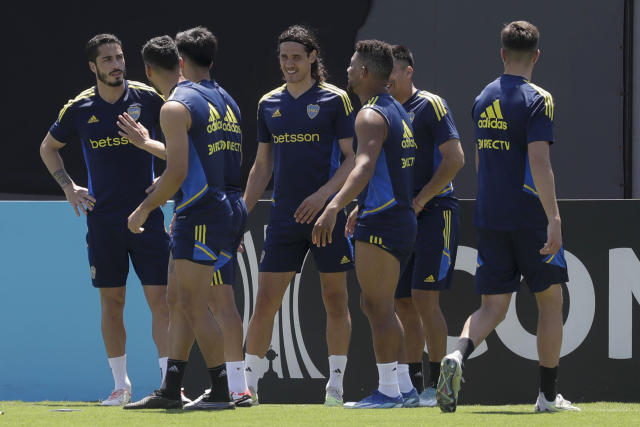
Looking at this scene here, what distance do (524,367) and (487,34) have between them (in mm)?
3053

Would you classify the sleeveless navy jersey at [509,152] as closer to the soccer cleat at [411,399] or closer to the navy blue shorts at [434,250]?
the navy blue shorts at [434,250]

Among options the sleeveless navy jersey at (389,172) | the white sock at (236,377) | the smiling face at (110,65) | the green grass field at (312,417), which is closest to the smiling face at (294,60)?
the sleeveless navy jersey at (389,172)

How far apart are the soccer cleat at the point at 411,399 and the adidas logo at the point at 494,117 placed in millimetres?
1421

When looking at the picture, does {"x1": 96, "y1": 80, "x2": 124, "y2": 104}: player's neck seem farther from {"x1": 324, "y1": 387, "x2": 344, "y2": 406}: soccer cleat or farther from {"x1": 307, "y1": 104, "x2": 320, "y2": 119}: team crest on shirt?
{"x1": 324, "y1": 387, "x2": 344, "y2": 406}: soccer cleat

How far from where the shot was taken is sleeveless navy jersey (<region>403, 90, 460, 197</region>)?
6.38 metres

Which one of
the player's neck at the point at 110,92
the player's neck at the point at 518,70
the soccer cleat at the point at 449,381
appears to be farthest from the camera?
the player's neck at the point at 110,92

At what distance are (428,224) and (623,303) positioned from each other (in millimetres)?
1524

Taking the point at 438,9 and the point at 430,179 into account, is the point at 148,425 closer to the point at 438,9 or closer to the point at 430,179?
the point at 430,179

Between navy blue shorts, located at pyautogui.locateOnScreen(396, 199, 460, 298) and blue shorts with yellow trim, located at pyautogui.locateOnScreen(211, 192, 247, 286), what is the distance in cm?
102

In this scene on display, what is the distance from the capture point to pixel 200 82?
223 inches

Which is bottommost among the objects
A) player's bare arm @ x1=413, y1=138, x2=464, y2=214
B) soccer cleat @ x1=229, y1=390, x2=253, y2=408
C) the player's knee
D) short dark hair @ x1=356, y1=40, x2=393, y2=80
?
soccer cleat @ x1=229, y1=390, x2=253, y2=408

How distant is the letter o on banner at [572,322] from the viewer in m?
7.08

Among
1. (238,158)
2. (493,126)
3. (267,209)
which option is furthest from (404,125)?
(267,209)

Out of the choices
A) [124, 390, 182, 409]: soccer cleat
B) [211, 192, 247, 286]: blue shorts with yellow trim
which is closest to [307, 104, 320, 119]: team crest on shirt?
[211, 192, 247, 286]: blue shorts with yellow trim
